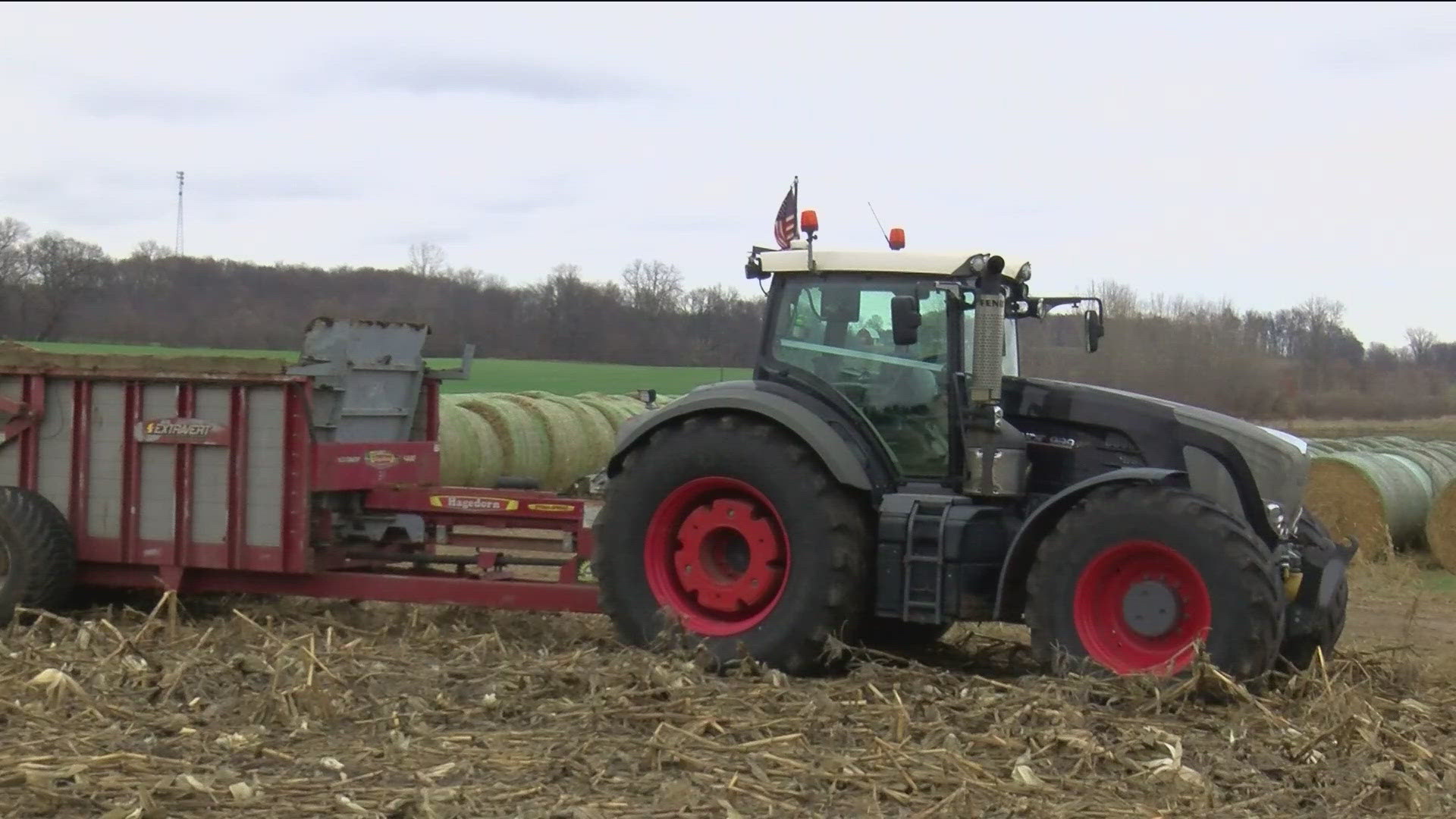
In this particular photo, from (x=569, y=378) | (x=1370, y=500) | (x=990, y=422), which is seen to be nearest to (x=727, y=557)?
(x=990, y=422)

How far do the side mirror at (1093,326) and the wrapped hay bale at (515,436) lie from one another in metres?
9.99

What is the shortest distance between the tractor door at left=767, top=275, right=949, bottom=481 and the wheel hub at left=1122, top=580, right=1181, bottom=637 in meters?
1.08

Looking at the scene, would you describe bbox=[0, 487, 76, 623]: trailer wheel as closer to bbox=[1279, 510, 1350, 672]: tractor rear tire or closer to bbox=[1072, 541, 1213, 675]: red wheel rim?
bbox=[1072, 541, 1213, 675]: red wheel rim

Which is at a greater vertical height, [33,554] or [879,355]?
[879,355]

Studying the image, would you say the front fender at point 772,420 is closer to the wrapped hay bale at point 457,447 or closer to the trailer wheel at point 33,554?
the trailer wheel at point 33,554

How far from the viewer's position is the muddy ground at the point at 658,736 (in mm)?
4660

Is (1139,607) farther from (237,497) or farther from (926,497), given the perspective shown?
(237,497)

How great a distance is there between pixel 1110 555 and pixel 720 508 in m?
1.80

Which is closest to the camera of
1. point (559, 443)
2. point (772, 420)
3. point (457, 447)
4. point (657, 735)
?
point (657, 735)

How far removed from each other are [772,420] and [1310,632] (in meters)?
2.49

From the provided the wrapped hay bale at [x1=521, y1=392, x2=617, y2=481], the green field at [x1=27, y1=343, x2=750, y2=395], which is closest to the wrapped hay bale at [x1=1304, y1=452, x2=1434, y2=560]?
the wrapped hay bale at [x1=521, y1=392, x2=617, y2=481]

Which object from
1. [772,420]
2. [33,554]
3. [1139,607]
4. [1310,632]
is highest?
[772,420]

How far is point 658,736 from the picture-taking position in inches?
206

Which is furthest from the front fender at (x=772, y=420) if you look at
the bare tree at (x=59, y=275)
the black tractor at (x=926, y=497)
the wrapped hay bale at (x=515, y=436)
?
the bare tree at (x=59, y=275)
